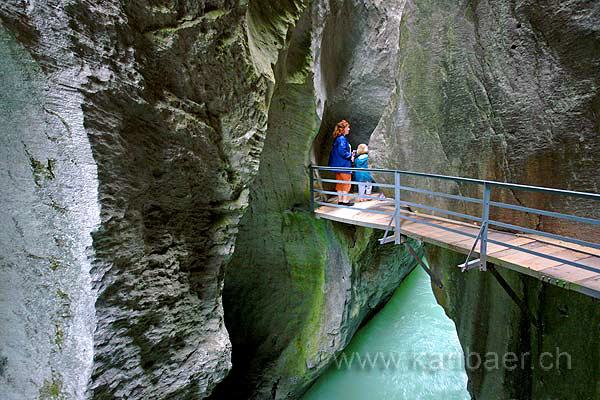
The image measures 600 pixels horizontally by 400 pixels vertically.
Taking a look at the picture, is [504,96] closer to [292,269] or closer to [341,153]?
[341,153]

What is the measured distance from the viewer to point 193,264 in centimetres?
268

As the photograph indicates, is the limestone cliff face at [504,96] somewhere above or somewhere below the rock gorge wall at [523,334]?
above

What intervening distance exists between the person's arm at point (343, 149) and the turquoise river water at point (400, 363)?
407 centimetres

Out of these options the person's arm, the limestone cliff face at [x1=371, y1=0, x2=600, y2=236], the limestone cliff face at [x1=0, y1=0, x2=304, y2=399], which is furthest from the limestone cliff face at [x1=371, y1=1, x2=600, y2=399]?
the limestone cliff face at [x1=0, y1=0, x2=304, y2=399]

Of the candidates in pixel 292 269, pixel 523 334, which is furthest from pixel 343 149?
pixel 523 334

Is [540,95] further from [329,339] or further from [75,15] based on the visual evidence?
[329,339]

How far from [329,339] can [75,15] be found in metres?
5.23

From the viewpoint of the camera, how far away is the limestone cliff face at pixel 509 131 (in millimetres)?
2764

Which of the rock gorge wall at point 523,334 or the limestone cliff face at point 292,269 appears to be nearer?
the rock gorge wall at point 523,334

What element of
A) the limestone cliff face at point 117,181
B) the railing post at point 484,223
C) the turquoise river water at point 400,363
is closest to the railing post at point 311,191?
the limestone cliff face at point 117,181

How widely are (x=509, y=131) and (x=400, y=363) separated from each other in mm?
4938

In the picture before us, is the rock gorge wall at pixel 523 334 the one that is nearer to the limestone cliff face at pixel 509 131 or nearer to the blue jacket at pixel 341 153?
the limestone cliff face at pixel 509 131

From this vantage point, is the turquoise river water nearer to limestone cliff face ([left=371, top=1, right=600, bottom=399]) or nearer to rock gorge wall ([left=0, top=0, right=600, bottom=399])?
rock gorge wall ([left=0, top=0, right=600, bottom=399])

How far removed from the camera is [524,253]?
270 centimetres
